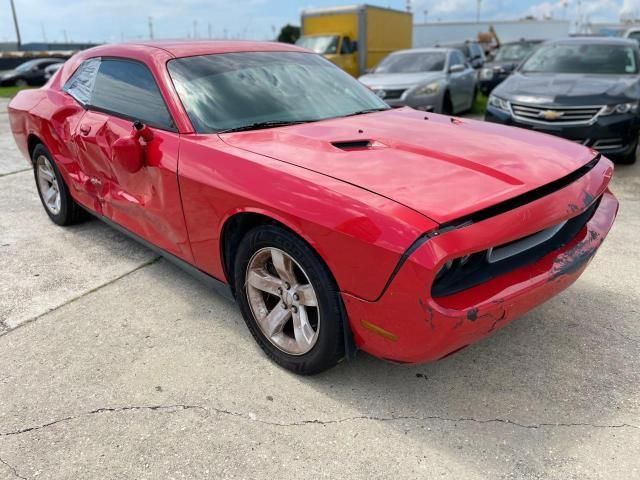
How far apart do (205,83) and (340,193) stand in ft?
4.70

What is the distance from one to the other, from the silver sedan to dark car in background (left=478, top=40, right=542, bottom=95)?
Answer: 0.67 meters

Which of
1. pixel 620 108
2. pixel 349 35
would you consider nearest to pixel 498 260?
pixel 620 108

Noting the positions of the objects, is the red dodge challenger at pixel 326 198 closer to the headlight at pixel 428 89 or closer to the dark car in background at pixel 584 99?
the dark car in background at pixel 584 99

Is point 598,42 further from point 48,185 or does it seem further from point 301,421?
point 301,421

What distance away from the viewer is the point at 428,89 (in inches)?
363

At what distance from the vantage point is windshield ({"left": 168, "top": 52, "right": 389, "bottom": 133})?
3002 millimetres

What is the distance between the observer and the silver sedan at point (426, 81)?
30.0 feet

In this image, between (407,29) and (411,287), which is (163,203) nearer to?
(411,287)

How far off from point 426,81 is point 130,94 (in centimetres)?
687

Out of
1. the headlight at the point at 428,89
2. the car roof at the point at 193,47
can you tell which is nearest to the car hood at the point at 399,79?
the headlight at the point at 428,89

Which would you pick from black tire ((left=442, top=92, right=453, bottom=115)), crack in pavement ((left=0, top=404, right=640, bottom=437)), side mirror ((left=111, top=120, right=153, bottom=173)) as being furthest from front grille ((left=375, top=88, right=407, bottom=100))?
crack in pavement ((left=0, top=404, right=640, bottom=437))

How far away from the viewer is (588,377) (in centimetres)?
255

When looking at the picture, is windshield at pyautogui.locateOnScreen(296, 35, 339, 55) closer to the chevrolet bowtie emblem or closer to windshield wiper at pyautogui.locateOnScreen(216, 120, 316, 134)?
the chevrolet bowtie emblem

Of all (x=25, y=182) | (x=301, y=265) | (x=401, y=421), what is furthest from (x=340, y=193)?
(x=25, y=182)
